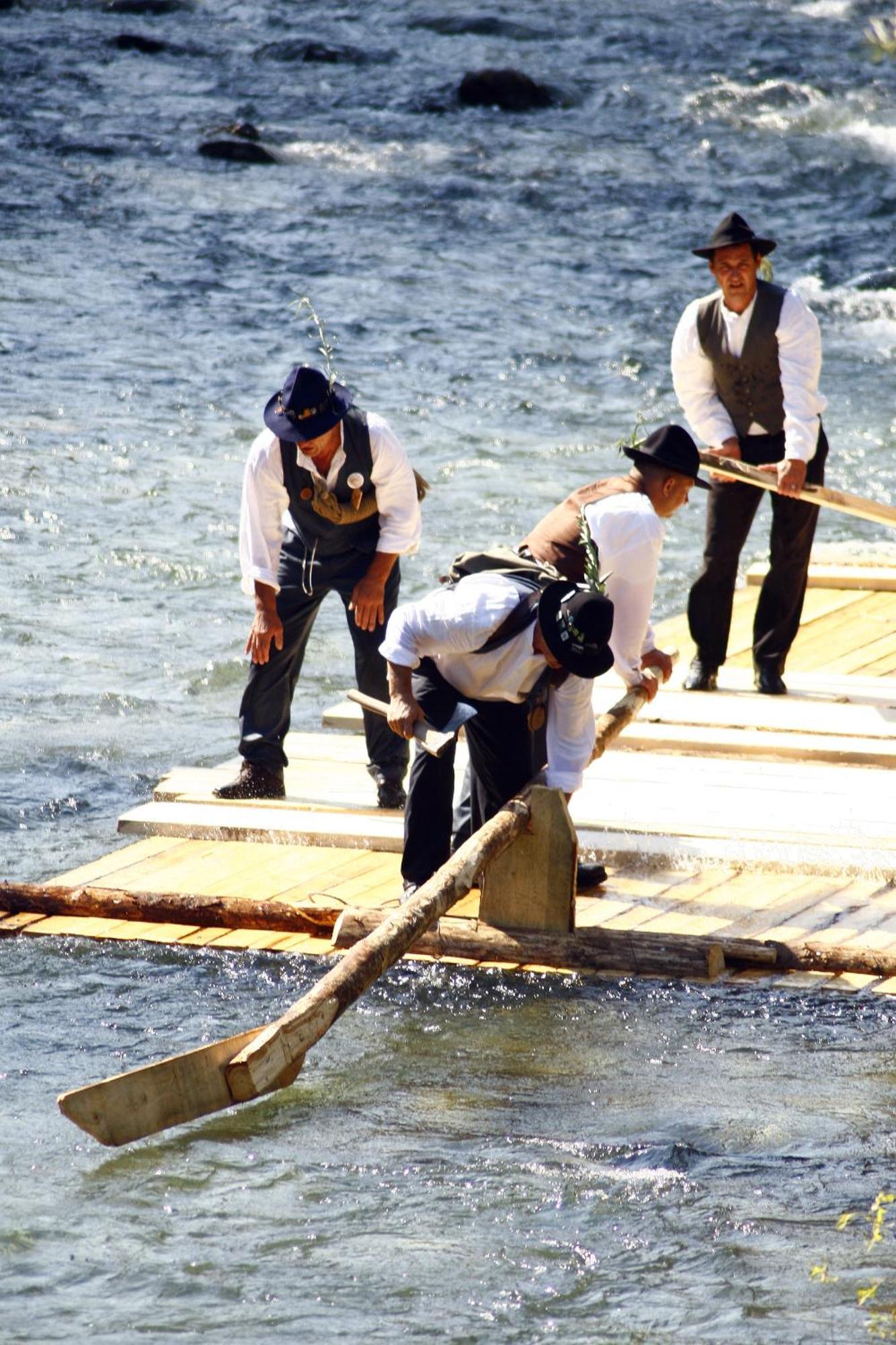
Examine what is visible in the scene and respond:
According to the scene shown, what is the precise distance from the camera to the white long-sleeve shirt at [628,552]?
5668 millimetres

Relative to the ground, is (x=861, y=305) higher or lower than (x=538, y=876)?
higher

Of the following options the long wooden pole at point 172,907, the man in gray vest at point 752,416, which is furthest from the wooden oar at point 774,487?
the long wooden pole at point 172,907

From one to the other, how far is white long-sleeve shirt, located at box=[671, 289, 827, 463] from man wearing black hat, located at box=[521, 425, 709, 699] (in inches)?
53.7

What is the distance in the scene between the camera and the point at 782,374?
288 inches

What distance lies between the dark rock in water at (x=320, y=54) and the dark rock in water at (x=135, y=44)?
1.26 m

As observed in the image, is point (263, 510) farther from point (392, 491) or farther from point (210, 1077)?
point (210, 1077)

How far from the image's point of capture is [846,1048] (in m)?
5.09

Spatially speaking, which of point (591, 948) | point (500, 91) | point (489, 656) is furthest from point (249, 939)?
point (500, 91)

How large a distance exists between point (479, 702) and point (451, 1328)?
7.05 ft

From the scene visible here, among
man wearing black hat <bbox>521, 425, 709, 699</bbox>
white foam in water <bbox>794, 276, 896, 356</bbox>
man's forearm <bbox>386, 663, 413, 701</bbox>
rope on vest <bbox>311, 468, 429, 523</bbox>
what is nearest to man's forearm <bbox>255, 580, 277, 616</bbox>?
rope on vest <bbox>311, 468, 429, 523</bbox>

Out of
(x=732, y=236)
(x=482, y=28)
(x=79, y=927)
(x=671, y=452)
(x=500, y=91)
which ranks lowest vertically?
(x=79, y=927)

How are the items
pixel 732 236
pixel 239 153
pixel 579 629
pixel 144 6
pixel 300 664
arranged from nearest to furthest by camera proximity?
1. pixel 579 629
2. pixel 300 664
3. pixel 732 236
4. pixel 239 153
5. pixel 144 6

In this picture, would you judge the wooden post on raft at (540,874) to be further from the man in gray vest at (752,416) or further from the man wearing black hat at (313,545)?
the man in gray vest at (752,416)

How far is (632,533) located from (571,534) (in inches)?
10.1
